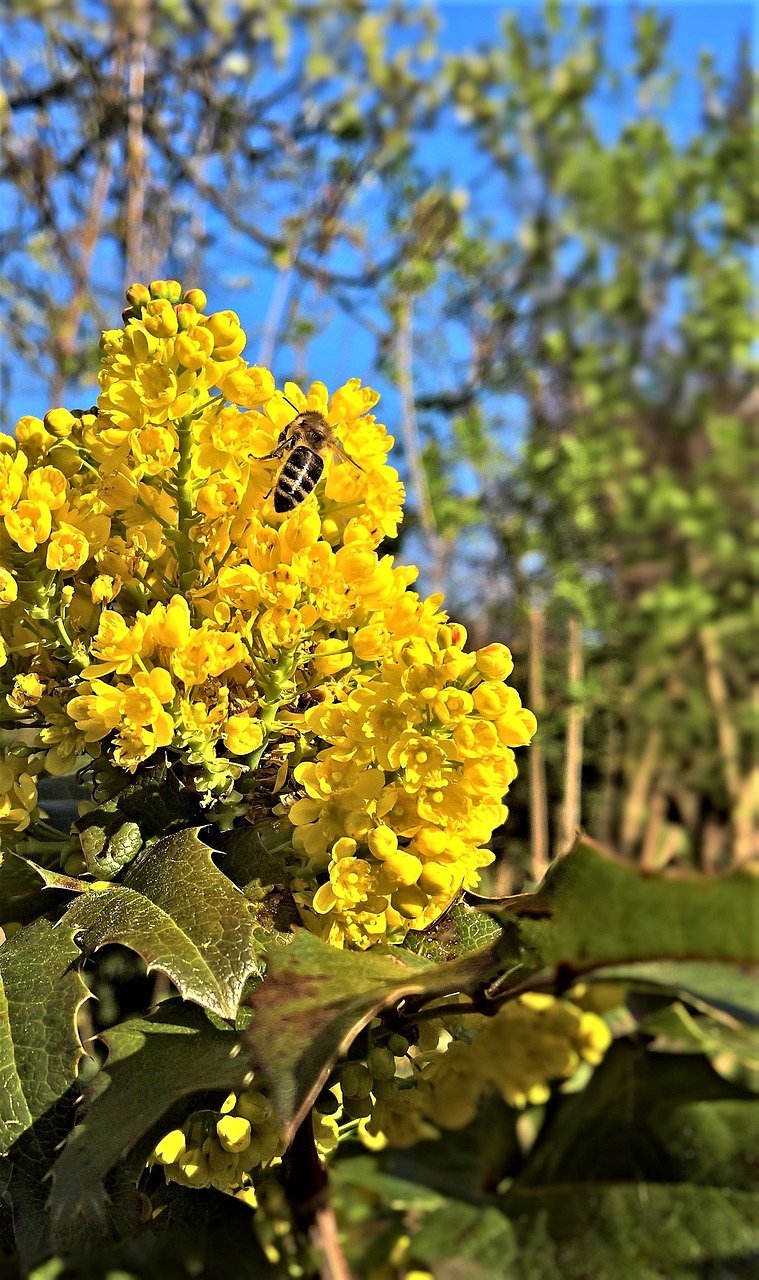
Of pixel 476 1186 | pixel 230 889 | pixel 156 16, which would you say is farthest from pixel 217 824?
pixel 156 16

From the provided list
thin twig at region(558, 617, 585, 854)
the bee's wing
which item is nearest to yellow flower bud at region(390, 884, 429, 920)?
the bee's wing

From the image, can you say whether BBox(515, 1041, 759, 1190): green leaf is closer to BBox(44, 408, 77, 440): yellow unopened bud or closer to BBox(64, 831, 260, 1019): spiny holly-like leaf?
BBox(64, 831, 260, 1019): spiny holly-like leaf

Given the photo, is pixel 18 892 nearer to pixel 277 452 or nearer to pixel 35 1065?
pixel 35 1065

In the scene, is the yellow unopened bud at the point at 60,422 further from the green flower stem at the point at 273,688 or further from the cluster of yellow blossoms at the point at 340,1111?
the cluster of yellow blossoms at the point at 340,1111

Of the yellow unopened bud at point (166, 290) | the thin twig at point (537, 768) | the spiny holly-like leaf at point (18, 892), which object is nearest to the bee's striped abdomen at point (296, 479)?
the yellow unopened bud at point (166, 290)

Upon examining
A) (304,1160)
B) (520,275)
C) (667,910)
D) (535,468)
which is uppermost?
(520,275)

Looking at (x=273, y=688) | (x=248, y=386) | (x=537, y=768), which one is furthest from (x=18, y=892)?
(x=537, y=768)

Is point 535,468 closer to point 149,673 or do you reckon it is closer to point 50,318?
point 50,318
